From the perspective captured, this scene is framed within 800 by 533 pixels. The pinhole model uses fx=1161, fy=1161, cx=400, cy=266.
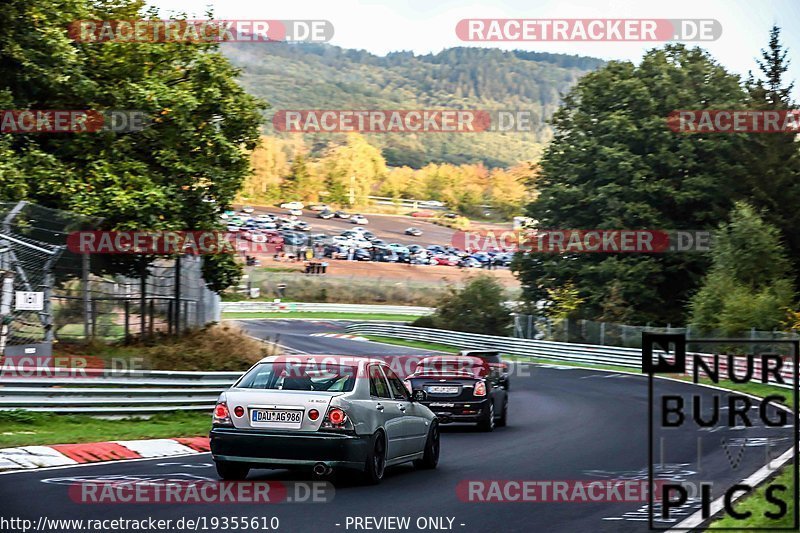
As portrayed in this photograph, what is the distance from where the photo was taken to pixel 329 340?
61.5 meters

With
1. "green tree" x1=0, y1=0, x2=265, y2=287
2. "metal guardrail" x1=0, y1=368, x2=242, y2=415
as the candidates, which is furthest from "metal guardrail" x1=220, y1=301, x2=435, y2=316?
"metal guardrail" x1=0, y1=368, x2=242, y2=415

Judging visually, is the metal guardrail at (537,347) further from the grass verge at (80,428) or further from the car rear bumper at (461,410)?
the grass verge at (80,428)

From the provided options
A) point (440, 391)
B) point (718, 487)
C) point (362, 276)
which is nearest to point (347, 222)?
point (362, 276)

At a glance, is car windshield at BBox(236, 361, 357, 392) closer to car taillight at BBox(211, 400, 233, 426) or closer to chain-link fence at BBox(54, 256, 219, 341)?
car taillight at BBox(211, 400, 233, 426)

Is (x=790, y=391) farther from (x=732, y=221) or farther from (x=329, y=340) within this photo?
(x=329, y=340)

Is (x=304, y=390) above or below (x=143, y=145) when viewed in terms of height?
below

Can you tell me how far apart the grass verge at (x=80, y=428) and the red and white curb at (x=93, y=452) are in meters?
0.56

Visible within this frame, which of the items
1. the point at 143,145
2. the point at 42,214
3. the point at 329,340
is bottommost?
the point at 329,340

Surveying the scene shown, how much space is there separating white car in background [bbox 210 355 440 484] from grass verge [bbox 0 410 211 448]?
473cm

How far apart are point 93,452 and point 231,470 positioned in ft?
12.0

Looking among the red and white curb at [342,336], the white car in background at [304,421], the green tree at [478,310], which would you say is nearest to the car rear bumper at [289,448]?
the white car in background at [304,421]

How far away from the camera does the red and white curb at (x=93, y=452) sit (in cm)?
1393

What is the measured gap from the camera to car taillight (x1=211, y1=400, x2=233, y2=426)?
39.4ft

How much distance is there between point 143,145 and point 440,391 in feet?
34.4
